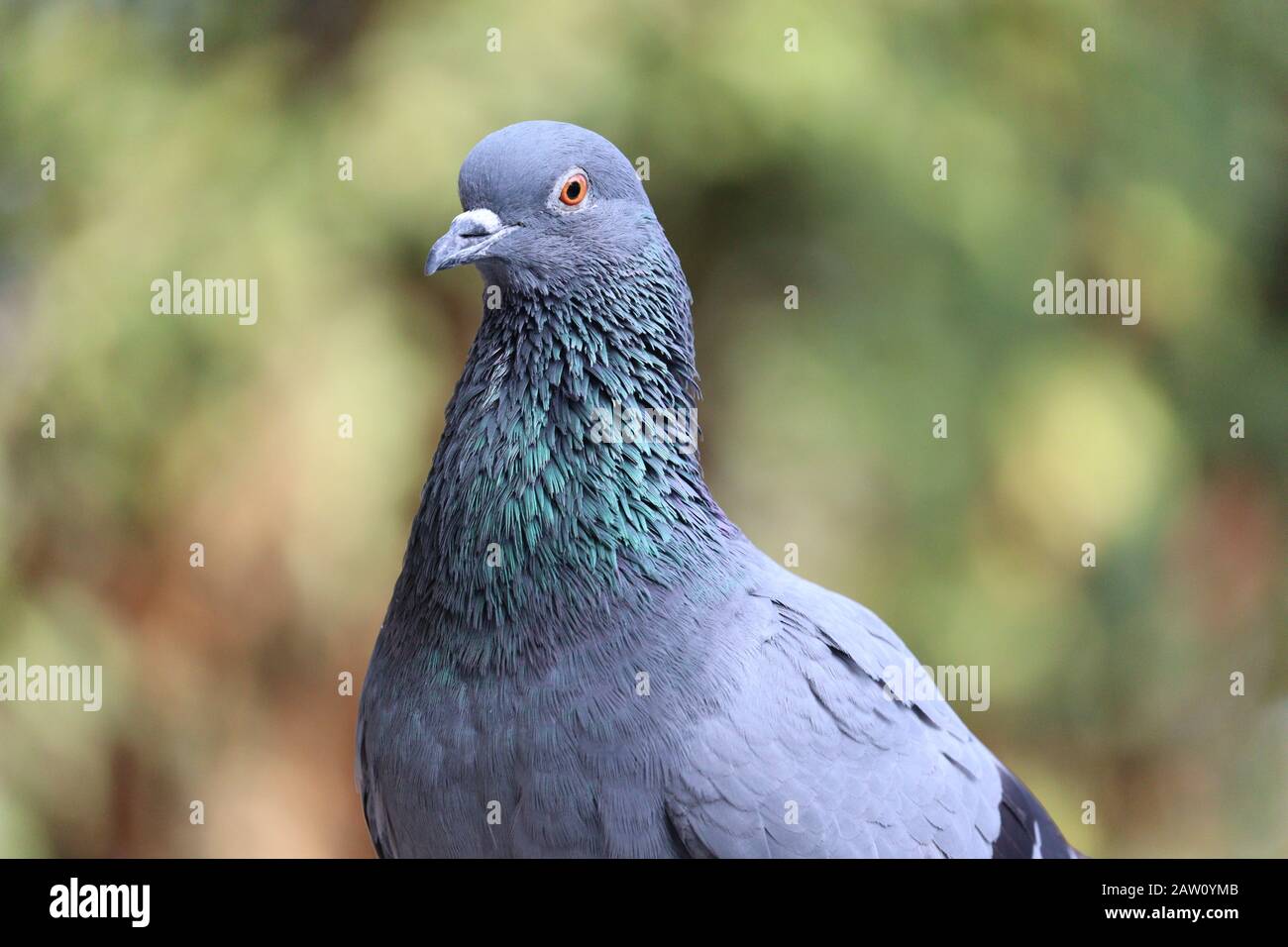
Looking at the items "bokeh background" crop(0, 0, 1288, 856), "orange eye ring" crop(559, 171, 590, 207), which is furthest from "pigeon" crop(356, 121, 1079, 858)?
"bokeh background" crop(0, 0, 1288, 856)

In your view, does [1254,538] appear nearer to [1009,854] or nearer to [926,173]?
[926,173]

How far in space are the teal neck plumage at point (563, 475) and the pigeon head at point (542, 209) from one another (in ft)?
0.13

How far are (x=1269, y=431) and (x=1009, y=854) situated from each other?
3.16 metres

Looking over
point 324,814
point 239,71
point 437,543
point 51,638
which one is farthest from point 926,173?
point 51,638

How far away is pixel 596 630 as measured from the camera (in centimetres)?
214

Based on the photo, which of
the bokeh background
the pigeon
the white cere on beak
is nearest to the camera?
the pigeon

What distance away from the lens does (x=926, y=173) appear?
174 inches

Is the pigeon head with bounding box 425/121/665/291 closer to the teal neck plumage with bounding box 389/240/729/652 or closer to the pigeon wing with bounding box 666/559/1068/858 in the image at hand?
the teal neck plumage with bounding box 389/240/729/652

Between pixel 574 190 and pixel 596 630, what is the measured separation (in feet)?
2.59

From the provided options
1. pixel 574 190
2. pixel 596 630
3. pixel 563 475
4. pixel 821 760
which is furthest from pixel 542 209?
pixel 821 760

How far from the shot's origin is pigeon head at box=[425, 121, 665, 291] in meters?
2.20

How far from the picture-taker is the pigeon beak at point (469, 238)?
7.00 feet

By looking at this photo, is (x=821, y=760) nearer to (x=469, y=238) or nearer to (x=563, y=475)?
(x=563, y=475)

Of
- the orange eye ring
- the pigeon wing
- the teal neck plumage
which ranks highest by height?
the orange eye ring
